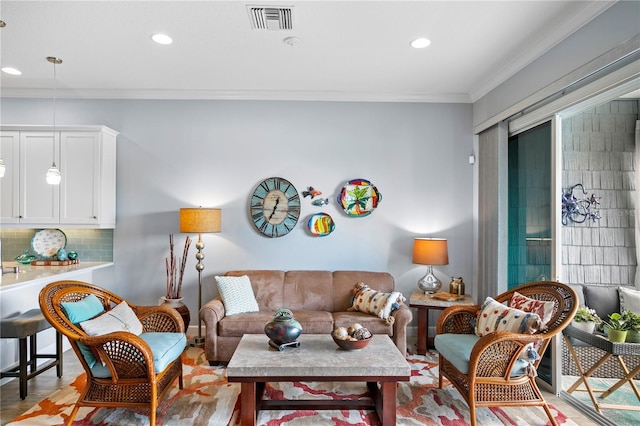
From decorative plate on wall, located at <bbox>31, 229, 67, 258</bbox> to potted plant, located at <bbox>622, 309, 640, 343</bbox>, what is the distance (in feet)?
17.5

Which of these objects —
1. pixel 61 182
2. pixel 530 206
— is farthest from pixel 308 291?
pixel 61 182

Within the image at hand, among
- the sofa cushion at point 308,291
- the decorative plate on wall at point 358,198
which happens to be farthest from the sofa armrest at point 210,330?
the decorative plate on wall at point 358,198

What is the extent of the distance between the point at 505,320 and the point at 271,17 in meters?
2.71

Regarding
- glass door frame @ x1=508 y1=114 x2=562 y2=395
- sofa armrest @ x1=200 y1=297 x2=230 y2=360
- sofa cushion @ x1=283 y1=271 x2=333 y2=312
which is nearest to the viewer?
glass door frame @ x1=508 y1=114 x2=562 y2=395

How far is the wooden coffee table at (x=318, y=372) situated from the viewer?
97.0 inches

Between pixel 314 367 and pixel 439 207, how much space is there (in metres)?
2.85

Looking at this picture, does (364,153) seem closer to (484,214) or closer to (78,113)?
(484,214)

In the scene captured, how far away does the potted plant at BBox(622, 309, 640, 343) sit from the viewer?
2.57 metres

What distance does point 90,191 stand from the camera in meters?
4.34

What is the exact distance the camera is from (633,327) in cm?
260

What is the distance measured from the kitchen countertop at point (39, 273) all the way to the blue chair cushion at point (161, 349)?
1.21 metres

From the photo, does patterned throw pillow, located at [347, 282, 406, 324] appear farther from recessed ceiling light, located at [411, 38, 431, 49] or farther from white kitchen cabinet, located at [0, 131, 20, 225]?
white kitchen cabinet, located at [0, 131, 20, 225]

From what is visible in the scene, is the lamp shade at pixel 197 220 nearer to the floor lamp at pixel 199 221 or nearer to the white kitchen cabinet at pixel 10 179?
the floor lamp at pixel 199 221

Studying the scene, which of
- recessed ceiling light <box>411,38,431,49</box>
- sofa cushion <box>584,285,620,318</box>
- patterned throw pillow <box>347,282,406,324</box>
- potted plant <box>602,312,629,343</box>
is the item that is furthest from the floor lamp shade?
recessed ceiling light <box>411,38,431,49</box>
